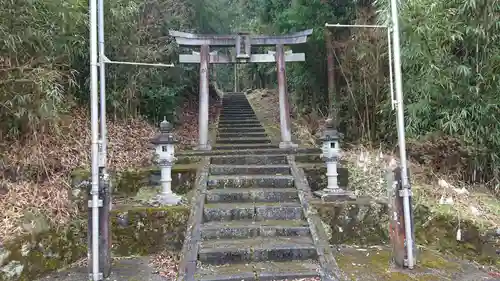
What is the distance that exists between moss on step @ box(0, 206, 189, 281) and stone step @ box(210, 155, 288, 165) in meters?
1.56

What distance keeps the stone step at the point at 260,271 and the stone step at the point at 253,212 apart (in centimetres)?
75

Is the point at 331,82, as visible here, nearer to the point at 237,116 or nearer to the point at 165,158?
the point at 237,116

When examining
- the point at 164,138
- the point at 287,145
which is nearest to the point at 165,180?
the point at 164,138

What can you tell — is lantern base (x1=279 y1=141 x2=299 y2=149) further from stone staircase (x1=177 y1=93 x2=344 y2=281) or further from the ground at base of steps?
the ground at base of steps

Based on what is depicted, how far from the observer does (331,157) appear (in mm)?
4727

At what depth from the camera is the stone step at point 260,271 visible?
3.34m

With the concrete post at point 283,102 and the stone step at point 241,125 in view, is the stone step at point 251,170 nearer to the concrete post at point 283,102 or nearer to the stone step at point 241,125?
the concrete post at point 283,102

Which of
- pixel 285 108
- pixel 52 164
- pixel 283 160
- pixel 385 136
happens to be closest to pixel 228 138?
pixel 285 108

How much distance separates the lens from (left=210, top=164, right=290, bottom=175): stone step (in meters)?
5.33

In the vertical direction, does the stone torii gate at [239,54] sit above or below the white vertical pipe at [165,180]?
above

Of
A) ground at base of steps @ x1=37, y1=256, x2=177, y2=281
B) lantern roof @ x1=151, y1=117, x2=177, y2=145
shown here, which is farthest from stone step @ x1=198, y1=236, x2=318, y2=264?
lantern roof @ x1=151, y1=117, x2=177, y2=145

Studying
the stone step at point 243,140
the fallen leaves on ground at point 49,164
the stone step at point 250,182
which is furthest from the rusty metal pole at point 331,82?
the fallen leaves on ground at point 49,164

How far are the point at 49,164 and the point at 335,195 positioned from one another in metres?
3.57

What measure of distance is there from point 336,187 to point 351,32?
12.3 ft
